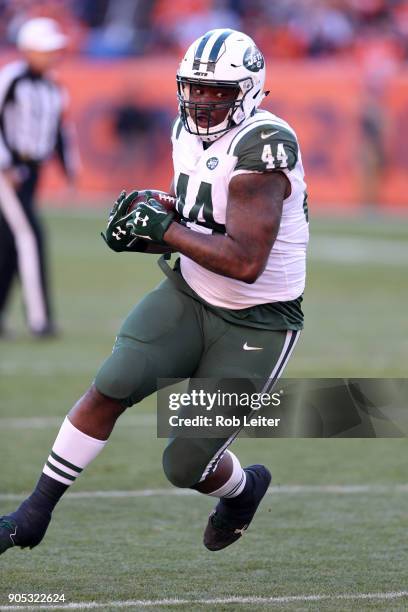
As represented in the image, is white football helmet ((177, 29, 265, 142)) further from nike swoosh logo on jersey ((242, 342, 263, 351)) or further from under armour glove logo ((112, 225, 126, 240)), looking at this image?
nike swoosh logo on jersey ((242, 342, 263, 351))

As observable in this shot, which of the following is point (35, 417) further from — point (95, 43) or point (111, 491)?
point (95, 43)

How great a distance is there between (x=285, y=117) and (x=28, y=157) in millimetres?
9440

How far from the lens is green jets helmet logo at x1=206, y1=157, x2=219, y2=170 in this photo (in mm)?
4180

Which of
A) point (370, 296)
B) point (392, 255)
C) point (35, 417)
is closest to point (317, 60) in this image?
point (392, 255)

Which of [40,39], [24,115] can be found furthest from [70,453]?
[40,39]

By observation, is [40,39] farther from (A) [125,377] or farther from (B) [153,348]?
(A) [125,377]

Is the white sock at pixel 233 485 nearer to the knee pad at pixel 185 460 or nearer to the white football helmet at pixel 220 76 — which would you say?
the knee pad at pixel 185 460

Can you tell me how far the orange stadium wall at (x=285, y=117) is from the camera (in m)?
18.3

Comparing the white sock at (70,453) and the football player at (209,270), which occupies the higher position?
the football player at (209,270)

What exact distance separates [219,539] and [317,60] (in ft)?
52.3

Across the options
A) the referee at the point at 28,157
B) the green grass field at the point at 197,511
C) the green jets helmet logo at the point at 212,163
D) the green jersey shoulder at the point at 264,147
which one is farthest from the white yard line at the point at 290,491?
the referee at the point at 28,157

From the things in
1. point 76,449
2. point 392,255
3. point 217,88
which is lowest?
point 392,255

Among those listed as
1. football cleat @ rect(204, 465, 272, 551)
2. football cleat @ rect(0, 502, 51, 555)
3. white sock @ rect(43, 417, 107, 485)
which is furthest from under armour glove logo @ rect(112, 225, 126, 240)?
football cleat @ rect(204, 465, 272, 551)

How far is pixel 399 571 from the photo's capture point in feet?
14.3
